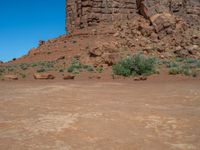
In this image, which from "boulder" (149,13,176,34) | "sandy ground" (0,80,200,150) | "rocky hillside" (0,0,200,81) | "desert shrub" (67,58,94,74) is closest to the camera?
"sandy ground" (0,80,200,150)

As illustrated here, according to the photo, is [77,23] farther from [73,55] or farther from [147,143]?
[147,143]

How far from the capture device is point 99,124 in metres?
5.07

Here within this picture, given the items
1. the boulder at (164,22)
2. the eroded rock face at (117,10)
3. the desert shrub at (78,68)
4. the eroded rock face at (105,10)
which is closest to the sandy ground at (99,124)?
the desert shrub at (78,68)

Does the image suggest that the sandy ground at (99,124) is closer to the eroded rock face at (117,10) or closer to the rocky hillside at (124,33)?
the rocky hillside at (124,33)

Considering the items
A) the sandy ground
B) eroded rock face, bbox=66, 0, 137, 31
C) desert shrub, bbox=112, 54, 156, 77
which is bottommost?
the sandy ground

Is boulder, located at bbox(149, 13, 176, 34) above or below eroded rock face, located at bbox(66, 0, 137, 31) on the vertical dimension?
below

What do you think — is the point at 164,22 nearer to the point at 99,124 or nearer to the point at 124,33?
the point at 124,33

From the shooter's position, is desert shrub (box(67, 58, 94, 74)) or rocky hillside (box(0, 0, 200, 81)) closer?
desert shrub (box(67, 58, 94, 74))

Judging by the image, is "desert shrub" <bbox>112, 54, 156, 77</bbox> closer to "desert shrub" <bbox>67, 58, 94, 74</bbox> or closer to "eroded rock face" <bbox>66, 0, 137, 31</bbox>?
"desert shrub" <bbox>67, 58, 94, 74</bbox>

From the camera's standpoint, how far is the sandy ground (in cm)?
402

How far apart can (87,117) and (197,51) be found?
2254 cm

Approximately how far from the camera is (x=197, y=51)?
26016 millimetres

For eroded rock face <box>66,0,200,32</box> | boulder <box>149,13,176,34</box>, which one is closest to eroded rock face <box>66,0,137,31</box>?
eroded rock face <box>66,0,200,32</box>

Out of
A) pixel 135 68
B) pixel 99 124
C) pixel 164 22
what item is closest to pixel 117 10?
pixel 164 22
